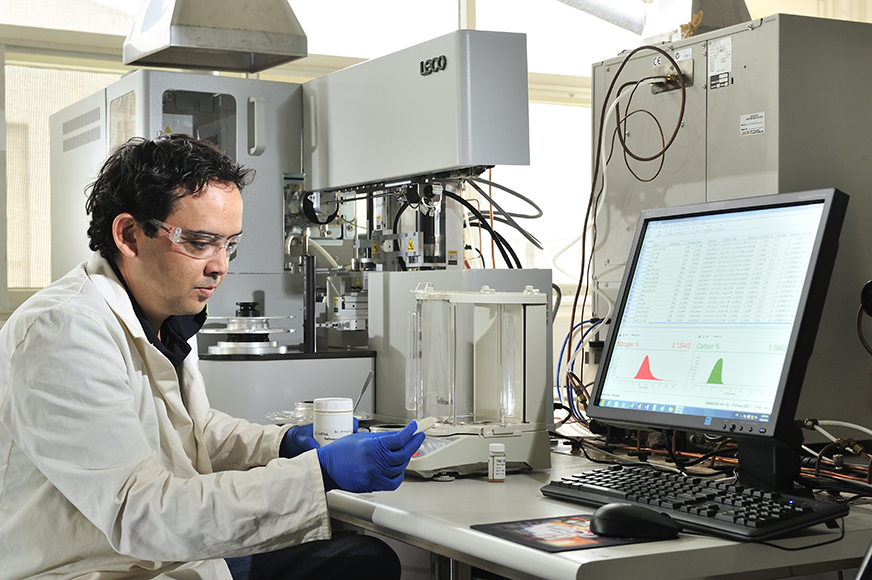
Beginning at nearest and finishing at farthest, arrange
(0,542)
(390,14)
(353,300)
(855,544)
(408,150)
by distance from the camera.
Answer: (855,544)
(0,542)
(408,150)
(353,300)
(390,14)

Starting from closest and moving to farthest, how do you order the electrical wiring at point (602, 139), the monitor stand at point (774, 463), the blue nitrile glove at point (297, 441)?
the monitor stand at point (774, 463)
the blue nitrile glove at point (297, 441)
the electrical wiring at point (602, 139)

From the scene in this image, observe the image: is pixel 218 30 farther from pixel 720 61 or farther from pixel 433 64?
pixel 720 61

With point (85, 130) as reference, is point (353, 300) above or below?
below

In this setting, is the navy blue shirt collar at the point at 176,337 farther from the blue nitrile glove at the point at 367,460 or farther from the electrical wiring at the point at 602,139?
the electrical wiring at the point at 602,139

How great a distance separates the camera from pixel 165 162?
152 centimetres

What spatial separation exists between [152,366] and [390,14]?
11.1ft

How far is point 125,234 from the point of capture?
1.52m

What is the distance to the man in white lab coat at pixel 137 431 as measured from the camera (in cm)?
128


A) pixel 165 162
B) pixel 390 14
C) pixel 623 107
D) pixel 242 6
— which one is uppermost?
pixel 390 14

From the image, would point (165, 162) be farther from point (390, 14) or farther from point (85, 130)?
point (390, 14)

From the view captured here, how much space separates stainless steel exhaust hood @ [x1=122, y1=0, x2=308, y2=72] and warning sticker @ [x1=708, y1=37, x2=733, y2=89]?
1.23 m

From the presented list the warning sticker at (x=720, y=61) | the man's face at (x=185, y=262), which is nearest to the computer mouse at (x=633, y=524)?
the man's face at (x=185, y=262)

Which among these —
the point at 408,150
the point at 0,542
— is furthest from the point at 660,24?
the point at 0,542

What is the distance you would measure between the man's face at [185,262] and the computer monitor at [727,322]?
691 millimetres
